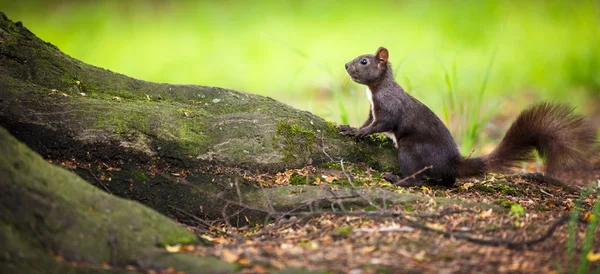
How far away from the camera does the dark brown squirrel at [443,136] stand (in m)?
3.52

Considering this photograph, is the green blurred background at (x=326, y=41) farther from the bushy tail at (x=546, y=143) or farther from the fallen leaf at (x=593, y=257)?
the fallen leaf at (x=593, y=257)

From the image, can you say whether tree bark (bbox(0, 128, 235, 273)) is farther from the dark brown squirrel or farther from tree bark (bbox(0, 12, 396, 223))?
the dark brown squirrel

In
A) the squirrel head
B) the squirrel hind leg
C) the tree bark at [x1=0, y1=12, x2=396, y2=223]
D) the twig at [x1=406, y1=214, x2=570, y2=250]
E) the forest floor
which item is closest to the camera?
the forest floor

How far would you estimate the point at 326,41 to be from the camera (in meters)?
10.3

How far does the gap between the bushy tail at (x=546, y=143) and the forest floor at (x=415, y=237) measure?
0.91 feet

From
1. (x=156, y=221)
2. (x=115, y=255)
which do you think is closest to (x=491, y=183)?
(x=156, y=221)

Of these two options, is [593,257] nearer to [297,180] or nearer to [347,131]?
[297,180]

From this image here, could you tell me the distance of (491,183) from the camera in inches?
161

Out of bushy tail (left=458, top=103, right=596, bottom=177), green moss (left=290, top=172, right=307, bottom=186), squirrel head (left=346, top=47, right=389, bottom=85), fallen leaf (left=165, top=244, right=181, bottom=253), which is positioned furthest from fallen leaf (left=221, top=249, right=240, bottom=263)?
squirrel head (left=346, top=47, right=389, bottom=85)

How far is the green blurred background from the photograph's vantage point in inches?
352

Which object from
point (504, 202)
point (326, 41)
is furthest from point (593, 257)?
point (326, 41)

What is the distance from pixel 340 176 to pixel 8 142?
1883 millimetres

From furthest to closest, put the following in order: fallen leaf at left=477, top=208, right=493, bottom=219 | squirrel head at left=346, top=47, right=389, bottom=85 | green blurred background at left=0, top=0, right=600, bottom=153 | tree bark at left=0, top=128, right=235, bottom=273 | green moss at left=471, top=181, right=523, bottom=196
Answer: green blurred background at left=0, top=0, right=600, bottom=153
squirrel head at left=346, top=47, right=389, bottom=85
green moss at left=471, top=181, right=523, bottom=196
fallen leaf at left=477, top=208, right=493, bottom=219
tree bark at left=0, top=128, right=235, bottom=273

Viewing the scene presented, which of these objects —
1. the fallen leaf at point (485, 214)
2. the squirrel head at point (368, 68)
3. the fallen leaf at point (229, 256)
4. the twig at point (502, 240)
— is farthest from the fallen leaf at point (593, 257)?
the squirrel head at point (368, 68)
